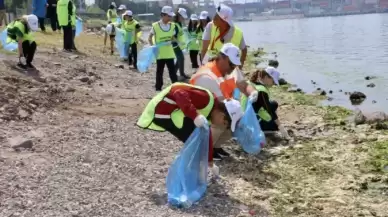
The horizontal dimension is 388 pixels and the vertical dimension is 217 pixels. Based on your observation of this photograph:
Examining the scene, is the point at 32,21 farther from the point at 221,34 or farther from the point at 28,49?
the point at 221,34

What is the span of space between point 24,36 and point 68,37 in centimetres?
471

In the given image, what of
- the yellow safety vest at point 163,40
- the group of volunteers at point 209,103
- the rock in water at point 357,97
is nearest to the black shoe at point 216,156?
the group of volunteers at point 209,103

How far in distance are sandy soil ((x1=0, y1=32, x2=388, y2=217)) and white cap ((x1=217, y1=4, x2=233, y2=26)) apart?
1787 mm

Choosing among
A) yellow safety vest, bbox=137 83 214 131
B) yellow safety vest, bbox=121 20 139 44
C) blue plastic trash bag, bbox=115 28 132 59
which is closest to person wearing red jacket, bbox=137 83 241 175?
yellow safety vest, bbox=137 83 214 131

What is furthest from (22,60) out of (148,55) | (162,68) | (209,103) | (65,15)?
(209,103)

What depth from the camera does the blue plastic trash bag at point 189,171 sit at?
16.1 ft

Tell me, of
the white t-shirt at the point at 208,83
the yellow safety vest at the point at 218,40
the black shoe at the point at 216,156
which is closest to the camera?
the white t-shirt at the point at 208,83

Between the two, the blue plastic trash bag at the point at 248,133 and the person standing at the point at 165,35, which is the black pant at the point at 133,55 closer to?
the person standing at the point at 165,35

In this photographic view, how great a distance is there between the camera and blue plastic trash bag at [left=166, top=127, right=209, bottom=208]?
16.1 ft

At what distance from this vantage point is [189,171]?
4965mm

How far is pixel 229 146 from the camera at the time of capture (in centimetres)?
725

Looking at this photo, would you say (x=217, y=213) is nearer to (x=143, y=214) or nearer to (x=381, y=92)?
(x=143, y=214)

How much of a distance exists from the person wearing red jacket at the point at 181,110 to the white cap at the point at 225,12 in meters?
2.43

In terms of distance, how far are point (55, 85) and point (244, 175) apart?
15.6ft
